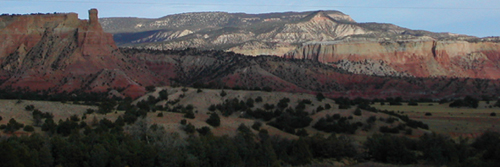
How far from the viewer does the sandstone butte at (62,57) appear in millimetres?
90188

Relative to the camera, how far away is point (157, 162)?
137 feet

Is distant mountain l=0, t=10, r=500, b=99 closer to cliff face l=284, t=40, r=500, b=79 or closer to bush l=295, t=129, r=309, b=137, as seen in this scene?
bush l=295, t=129, r=309, b=137

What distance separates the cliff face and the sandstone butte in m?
62.1

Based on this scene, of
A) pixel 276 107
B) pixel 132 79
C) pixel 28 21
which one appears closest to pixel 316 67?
pixel 132 79

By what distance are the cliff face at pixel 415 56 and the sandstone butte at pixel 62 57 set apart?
204ft

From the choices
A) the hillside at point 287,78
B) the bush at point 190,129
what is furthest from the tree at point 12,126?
the hillside at point 287,78

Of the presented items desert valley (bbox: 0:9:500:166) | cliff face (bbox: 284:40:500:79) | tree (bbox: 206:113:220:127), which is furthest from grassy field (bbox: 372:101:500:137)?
cliff face (bbox: 284:40:500:79)

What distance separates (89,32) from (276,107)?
4447 centimetres

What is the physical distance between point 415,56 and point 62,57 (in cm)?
8576

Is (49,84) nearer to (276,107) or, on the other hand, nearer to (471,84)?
(276,107)

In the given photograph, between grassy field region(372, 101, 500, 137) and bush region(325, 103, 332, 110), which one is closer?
grassy field region(372, 101, 500, 137)

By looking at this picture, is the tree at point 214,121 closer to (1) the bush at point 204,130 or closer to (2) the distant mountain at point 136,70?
(1) the bush at point 204,130

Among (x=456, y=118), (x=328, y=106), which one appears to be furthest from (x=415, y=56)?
(x=328, y=106)

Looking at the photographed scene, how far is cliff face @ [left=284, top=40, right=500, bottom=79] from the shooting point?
149875 millimetres
